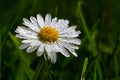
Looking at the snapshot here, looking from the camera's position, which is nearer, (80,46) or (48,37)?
(48,37)

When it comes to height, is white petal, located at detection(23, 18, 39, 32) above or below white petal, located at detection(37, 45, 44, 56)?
above

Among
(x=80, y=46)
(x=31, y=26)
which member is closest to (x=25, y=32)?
(x=31, y=26)

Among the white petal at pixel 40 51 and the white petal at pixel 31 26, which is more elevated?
the white petal at pixel 31 26

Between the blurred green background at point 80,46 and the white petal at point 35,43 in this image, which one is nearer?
the white petal at point 35,43

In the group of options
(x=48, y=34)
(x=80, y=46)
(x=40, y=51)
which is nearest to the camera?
(x=40, y=51)

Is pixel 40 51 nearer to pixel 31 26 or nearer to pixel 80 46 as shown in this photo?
pixel 31 26

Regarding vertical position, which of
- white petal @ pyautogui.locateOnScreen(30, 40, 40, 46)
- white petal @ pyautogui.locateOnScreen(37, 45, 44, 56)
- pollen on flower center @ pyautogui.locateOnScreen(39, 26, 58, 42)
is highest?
pollen on flower center @ pyautogui.locateOnScreen(39, 26, 58, 42)

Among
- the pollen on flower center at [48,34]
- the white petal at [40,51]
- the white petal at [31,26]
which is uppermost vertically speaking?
the white petal at [31,26]

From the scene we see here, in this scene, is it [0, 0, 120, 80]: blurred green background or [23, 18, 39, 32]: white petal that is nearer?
[23, 18, 39, 32]: white petal
